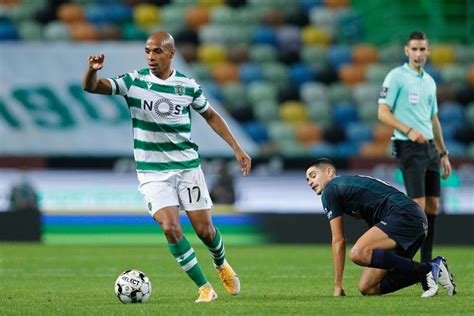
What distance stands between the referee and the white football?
311cm

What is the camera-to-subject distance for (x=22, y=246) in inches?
671

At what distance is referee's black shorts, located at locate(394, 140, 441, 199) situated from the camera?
10609mm

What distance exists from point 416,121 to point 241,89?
1116 cm

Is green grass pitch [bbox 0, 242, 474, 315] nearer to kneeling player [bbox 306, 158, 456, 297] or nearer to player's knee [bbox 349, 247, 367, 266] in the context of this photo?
kneeling player [bbox 306, 158, 456, 297]

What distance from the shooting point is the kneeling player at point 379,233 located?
8508mm

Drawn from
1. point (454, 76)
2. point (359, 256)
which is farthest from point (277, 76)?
point (359, 256)

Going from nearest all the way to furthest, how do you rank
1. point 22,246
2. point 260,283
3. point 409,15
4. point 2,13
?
point 260,283
point 22,246
point 409,15
point 2,13

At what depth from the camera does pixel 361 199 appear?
8695mm

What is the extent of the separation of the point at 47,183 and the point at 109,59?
2.59m

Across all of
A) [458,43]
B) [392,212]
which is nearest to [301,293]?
[392,212]

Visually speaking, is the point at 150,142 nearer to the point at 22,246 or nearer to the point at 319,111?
the point at 22,246

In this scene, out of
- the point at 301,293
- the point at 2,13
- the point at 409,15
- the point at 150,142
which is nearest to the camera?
the point at 150,142

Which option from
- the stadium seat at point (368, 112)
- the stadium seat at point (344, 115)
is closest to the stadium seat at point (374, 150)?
the stadium seat at point (368, 112)

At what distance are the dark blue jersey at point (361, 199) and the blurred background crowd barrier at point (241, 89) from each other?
30.7 ft
